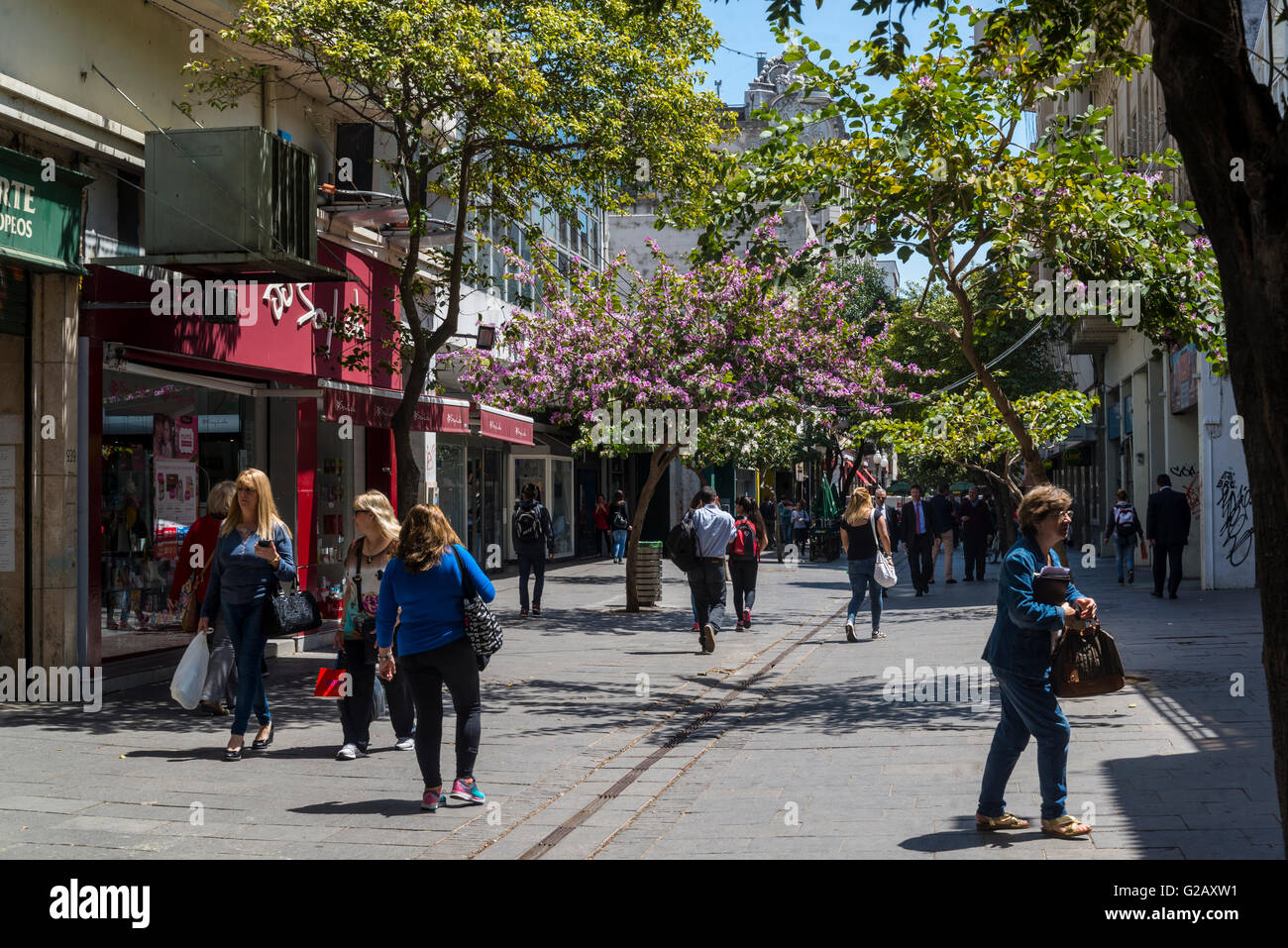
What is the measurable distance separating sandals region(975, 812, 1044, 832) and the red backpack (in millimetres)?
10472

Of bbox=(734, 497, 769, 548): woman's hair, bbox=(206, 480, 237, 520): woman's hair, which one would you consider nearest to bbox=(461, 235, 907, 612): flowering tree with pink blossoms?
bbox=(734, 497, 769, 548): woman's hair

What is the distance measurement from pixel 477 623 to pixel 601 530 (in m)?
30.5

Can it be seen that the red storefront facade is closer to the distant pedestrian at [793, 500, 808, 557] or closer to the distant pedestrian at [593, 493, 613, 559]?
the distant pedestrian at [593, 493, 613, 559]

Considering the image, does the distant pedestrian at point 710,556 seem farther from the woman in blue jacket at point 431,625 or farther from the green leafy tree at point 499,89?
the woman in blue jacket at point 431,625

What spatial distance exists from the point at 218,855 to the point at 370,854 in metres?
0.65

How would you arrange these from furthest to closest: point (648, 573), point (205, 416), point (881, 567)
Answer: point (648, 573), point (881, 567), point (205, 416)

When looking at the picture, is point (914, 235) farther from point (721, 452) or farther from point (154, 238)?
point (721, 452)

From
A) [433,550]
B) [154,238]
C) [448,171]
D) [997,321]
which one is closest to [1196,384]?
[997,321]

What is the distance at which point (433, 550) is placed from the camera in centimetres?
690

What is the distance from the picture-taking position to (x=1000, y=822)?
6184 mm

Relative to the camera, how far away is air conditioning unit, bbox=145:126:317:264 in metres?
11.5

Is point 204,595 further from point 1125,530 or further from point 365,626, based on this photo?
point 1125,530

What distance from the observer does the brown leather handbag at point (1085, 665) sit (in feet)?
19.5

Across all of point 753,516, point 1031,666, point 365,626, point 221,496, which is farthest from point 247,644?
point 753,516
